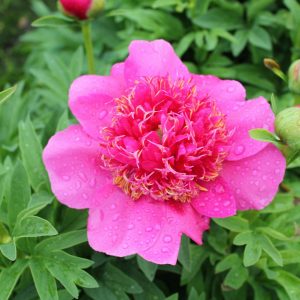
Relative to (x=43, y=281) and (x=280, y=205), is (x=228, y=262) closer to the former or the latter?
(x=280, y=205)

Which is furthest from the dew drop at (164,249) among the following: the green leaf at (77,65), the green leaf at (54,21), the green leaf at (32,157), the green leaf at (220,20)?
the green leaf at (220,20)

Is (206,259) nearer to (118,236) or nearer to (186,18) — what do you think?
(118,236)

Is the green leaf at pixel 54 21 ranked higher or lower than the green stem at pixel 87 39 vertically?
higher

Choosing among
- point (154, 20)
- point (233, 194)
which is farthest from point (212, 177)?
point (154, 20)

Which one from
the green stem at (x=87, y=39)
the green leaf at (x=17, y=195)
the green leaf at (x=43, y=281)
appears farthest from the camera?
the green stem at (x=87, y=39)

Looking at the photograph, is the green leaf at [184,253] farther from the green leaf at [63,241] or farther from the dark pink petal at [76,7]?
the dark pink petal at [76,7]

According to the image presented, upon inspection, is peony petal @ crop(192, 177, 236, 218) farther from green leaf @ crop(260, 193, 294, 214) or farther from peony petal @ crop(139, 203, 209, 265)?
green leaf @ crop(260, 193, 294, 214)

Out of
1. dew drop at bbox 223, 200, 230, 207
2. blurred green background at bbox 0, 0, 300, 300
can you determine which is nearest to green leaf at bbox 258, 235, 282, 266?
blurred green background at bbox 0, 0, 300, 300
